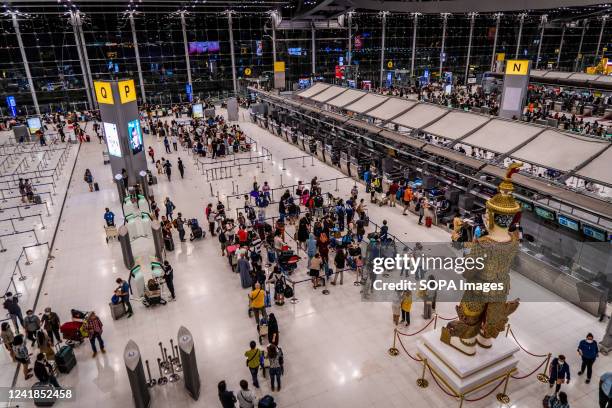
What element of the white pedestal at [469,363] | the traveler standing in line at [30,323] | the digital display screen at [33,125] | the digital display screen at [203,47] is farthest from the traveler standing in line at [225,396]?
the digital display screen at [203,47]

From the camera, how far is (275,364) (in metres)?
7.88

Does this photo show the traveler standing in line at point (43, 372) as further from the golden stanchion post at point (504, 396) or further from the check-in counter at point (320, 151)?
the check-in counter at point (320, 151)

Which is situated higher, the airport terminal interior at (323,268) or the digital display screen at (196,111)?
the digital display screen at (196,111)

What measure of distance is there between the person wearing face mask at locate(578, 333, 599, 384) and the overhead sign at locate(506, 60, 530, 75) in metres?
22.8

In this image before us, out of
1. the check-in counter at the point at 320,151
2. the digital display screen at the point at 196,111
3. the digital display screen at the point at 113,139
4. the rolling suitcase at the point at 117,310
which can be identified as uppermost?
the digital display screen at the point at 113,139

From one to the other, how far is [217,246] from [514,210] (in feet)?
33.2

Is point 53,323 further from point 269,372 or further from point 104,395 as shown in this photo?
point 269,372

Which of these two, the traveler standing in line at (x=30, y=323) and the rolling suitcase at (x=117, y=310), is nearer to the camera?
the traveler standing in line at (x=30, y=323)

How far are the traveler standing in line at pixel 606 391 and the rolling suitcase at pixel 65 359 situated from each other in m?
10.5

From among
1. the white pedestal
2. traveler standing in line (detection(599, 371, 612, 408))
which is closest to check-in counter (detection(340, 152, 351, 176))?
the white pedestal

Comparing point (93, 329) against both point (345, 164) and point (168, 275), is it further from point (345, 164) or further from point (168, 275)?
point (345, 164)

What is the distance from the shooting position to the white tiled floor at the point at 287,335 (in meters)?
8.05

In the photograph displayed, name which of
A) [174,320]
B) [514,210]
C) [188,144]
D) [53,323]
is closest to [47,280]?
[53,323]

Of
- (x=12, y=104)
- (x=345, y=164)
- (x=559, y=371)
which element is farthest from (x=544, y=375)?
→ (x=12, y=104)
